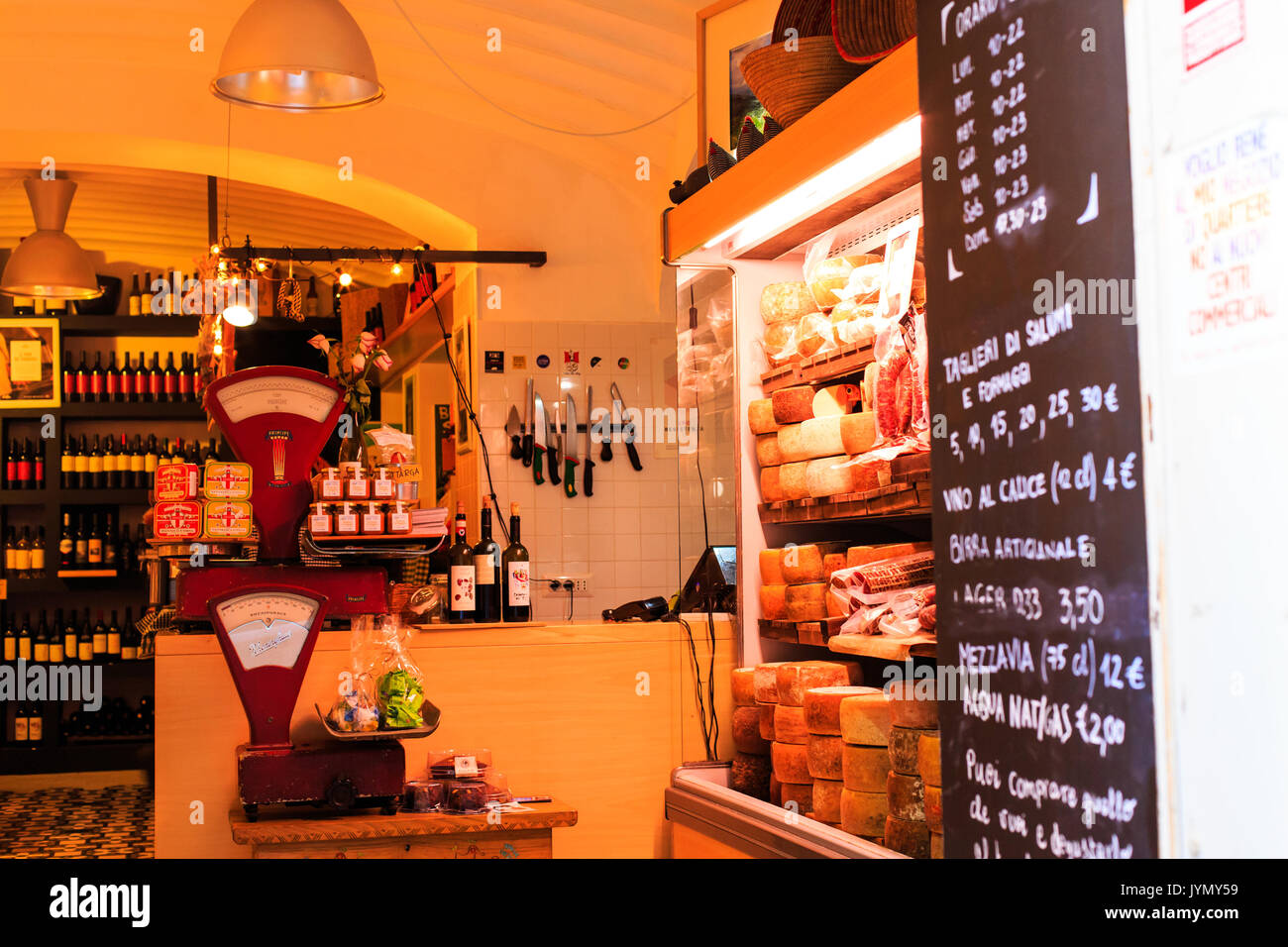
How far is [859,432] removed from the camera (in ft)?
10.0

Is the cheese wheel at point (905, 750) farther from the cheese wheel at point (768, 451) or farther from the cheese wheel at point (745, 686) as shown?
the cheese wheel at point (768, 451)

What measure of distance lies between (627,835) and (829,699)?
1058mm

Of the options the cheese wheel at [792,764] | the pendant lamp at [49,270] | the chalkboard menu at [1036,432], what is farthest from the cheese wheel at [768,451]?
the pendant lamp at [49,270]

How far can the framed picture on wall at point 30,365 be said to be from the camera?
856 cm

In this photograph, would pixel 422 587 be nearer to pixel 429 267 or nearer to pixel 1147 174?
pixel 1147 174

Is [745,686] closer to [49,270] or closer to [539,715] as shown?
[539,715]

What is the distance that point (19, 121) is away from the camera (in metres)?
6.11

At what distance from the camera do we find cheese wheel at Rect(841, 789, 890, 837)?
108 inches

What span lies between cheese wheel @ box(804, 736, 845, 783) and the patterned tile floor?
383 centimetres

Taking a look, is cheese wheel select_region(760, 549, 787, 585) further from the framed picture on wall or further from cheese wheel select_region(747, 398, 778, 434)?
the framed picture on wall

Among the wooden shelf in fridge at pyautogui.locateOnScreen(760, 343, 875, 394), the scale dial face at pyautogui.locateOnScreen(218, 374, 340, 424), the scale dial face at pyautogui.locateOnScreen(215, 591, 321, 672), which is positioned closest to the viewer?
the wooden shelf in fridge at pyautogui.locateOnScreen(760, 343, 875, 394)

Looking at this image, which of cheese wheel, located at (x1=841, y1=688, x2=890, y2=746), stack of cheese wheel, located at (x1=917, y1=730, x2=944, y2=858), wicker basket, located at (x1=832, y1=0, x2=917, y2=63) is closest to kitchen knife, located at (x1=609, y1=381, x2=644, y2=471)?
cheese wheel, located at (x1=841, y1=688, x2=890, y2=746)
